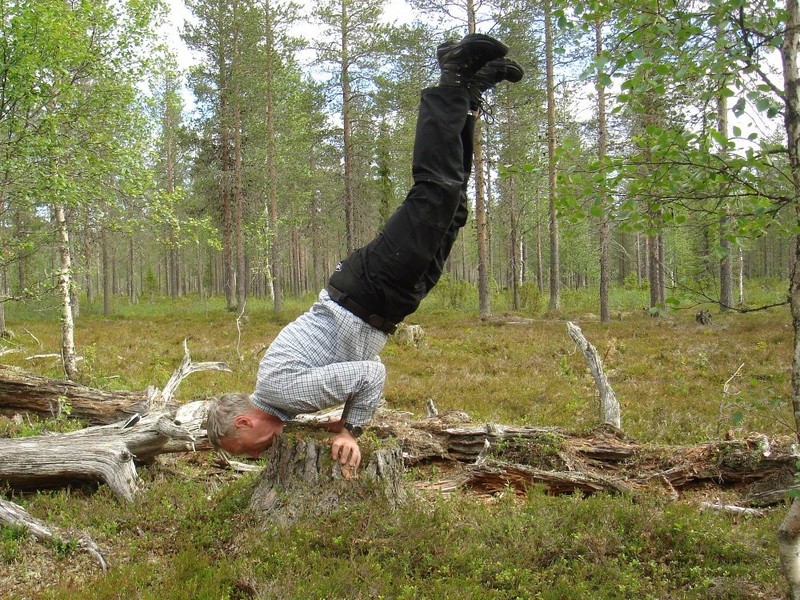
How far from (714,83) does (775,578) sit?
3.50 m

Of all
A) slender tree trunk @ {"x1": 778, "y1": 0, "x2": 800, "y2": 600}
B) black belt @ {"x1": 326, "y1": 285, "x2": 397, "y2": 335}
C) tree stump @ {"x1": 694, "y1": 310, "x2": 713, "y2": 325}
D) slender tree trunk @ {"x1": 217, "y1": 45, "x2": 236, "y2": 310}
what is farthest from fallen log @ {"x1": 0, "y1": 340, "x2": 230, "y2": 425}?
slender tree trunk @ {"x1": 217, "y1": 45, "x2": 236, "y2": 310}

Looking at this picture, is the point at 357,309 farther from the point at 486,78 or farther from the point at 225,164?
the point at 225,164

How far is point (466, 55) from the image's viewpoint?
12.8 feet

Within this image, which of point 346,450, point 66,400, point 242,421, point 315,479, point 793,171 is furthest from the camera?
point 66,400

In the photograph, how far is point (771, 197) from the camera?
343 centimetres

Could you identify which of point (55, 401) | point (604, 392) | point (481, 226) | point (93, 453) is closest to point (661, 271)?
point (604, 392)

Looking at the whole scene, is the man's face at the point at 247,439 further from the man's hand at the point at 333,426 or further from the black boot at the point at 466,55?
the black boot at the point at 466,55

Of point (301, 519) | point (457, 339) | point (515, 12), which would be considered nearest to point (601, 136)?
point (515, 12)

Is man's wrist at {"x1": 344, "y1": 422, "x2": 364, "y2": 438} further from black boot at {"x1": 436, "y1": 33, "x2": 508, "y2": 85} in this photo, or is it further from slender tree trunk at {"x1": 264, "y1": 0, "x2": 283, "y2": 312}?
slender tree trunk at {"x1": 264, "y1": 0, "x2": 283, "y2": 312}

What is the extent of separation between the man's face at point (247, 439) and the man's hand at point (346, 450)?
0.52 metres

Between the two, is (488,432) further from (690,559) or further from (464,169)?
(464,169)

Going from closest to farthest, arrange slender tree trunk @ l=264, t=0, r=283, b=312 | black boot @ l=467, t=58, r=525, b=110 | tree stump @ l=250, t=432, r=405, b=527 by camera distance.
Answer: black boot @ l=467, t=58, r=525, b=110 < tree stump @ l=250, t=432, r=405, b=527 < slender tree trunk @ l=264, t=0, r=283, b=312

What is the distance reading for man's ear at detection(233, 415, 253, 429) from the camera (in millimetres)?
4109

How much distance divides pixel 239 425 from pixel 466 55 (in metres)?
3.17
